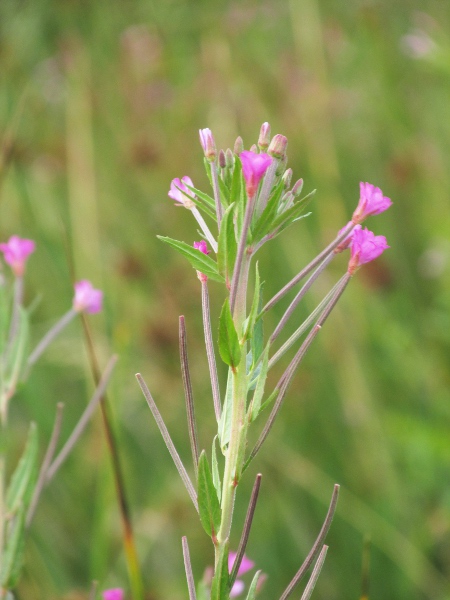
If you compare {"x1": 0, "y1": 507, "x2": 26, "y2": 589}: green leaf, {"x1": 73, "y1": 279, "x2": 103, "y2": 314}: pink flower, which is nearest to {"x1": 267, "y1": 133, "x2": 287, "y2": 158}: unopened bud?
{"x1": 73, "y1": 279, "x2": 103, "y2": 314}: pink flower

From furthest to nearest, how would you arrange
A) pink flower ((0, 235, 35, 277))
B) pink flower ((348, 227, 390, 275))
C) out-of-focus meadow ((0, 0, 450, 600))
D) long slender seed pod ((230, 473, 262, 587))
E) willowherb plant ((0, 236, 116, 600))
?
out-of-focus meadow ((0, 0, 450, 600))
pink flower ((0, 235, 35, 277))
willowherb plant ((0, 236, 116, 600))
pink flower ((348, 227, 390, 275))
long slender seed pod ((230, 473, 262, 587))

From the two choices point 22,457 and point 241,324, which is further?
point 22,457

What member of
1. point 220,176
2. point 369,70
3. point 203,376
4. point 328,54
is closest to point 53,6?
point 328,54

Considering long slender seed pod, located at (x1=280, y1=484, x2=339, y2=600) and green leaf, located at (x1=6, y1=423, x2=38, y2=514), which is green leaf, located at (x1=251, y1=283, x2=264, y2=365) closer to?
long slender seed pod, located at (x1=280, y1=484, x2=339, y2=600)

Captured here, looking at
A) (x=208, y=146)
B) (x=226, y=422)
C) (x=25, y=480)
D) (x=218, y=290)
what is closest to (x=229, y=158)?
(x=208, y=146)

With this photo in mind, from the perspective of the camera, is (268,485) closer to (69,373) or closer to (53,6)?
(69,373)

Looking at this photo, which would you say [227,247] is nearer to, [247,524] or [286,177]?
[286,177]

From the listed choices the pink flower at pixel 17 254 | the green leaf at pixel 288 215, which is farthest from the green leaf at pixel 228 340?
the pink flower at pixel 17 254
